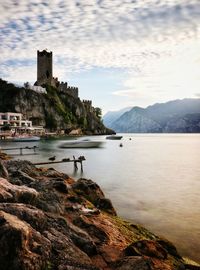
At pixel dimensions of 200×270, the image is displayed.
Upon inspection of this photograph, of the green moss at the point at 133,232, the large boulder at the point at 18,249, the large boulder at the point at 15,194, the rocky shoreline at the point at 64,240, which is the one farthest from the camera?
the green moss at the point at 133,232

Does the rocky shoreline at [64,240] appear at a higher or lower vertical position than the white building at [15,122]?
lower

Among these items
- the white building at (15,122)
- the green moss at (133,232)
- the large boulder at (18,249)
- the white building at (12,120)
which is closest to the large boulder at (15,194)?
the large boulder at (18,249)

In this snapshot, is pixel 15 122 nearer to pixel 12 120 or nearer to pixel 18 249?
pixel 12 120

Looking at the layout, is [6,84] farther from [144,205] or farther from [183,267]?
[183,267]

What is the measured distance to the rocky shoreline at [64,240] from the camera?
817 centimetres

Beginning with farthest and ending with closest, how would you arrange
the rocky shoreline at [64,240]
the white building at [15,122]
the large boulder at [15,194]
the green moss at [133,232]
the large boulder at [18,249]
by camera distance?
the white building at [15,122]
the green moss at [133,232]
the large boulder at [15,194]
the rocky shoreline at [64,240]
the large boulder at [18,249]

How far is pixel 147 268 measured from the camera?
29.8ft

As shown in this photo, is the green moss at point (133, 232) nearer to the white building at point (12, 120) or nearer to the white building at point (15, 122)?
the white building at point (15, 122)

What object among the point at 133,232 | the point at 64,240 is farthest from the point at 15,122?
the point at 64,240

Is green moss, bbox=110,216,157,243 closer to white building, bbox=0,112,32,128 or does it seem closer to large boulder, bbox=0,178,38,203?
large boulder, bbox=0,178,38,203

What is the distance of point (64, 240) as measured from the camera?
1033cm

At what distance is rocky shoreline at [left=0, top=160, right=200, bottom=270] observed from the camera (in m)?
8.17

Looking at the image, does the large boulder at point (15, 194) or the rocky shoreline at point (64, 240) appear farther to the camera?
the large boulder at point (15, 194)

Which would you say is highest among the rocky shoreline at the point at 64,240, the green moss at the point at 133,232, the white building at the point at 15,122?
the white building at the point at 15,122
